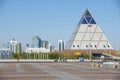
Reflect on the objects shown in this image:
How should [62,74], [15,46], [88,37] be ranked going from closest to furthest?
[62,74]
[88,37]
[15,46]

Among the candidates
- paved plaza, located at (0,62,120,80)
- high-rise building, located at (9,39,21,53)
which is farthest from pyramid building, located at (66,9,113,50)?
paved plaza, located at (0,62,120,80)

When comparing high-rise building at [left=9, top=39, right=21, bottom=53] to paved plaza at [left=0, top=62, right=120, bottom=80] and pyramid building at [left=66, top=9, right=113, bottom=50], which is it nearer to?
pyramid building at [left=66, top=9, right=113, bottom=50]

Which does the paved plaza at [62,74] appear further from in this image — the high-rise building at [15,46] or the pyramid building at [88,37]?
the high-rise building at [15,46]

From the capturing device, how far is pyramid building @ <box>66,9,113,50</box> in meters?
111

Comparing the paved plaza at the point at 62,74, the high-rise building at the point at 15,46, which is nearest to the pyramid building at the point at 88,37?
the high-rise building at the point at 15,46

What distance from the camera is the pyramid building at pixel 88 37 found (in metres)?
111

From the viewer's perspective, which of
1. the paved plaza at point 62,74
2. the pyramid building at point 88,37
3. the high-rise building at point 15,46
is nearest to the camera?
the paved plaza at point 62,74

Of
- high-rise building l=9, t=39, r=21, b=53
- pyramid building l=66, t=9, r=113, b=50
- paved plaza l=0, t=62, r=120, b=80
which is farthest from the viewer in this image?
high-rise building l=9, t=39, r=21, b=53

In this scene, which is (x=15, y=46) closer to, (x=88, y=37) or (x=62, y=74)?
(x=88, y=37)

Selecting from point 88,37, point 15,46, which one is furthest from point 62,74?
point 15,46

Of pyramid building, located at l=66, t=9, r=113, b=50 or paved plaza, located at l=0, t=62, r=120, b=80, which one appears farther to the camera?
pyramid building, located at l=66, t=9, r=113, b=50

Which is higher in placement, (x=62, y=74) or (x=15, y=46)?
(x=15, y=46)

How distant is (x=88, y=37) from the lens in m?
113

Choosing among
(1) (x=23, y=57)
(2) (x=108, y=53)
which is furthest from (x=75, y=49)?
(1) (x=23, y=57)
